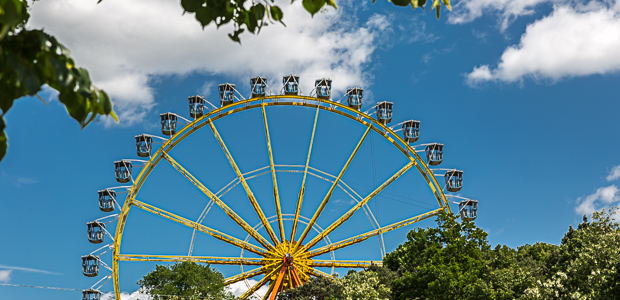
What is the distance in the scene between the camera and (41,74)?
3236mm

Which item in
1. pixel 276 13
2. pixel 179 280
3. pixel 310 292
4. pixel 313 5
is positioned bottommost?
pixel 313 5

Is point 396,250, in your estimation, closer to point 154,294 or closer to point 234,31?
point 154,294

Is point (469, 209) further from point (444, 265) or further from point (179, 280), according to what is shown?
point (179, 280)

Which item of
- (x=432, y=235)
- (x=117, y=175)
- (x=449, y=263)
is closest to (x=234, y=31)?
(x=449, y=263)

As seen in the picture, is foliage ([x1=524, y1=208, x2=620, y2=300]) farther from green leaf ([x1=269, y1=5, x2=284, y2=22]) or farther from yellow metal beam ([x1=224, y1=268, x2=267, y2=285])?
green leaf ([x1=269, y1=5, x2=284, y2=22])

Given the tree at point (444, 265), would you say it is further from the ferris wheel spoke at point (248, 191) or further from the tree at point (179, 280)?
the tree at point (179, 280)

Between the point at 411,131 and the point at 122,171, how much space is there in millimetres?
18266

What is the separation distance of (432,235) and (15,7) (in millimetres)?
33036

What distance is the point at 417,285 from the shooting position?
31656 mm

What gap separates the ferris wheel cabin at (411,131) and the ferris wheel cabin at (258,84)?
930cm

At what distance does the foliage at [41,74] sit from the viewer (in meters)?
3.12

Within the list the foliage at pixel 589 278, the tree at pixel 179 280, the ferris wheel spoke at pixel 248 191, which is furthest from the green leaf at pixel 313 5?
the tree at pixel 179 280

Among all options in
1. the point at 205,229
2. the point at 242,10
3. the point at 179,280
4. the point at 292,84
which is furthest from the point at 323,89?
the point at 242,10

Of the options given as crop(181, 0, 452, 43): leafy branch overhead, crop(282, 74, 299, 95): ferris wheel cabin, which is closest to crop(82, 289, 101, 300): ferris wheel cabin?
crop(282, 74, 299, 95): ferris wheel cabin
